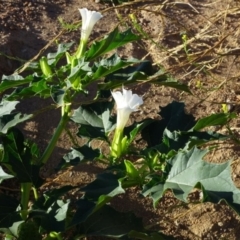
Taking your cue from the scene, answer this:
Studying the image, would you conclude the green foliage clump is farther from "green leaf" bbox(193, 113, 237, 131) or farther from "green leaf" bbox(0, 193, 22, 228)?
"green leaf" bbox(193, 113, 237, 131)

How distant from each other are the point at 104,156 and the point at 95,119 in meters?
0.19

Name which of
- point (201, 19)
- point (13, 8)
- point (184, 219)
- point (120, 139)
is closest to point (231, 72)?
point (201, 19)

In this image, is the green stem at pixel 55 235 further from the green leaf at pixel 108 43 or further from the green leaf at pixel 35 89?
the green leaf at pixel 108 43

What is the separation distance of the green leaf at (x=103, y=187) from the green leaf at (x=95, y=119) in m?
0.23

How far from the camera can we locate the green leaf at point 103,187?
125 centimetres

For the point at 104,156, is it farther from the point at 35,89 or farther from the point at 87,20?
the point at 87,20

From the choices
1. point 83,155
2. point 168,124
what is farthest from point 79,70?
point 168,124

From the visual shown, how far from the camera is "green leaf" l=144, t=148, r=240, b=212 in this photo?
3.85 ft

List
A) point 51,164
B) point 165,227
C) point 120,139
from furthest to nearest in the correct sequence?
point 51,164
point 165,227
point 120,139

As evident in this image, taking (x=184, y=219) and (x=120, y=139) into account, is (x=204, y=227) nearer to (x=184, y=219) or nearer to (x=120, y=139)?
(x=184, y=219)

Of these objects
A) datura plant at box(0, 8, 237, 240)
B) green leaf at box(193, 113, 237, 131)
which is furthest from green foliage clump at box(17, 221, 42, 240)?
green leaf at box(193, 113, 237, 131)

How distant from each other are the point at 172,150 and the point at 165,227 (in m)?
0.59

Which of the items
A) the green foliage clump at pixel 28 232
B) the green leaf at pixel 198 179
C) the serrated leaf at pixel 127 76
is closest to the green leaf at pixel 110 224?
the green foliage clump at pixel 28 232

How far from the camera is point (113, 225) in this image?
56.6 inches
